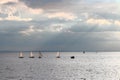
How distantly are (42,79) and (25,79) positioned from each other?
605 centimetres

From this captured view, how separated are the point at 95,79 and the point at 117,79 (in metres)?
7.63

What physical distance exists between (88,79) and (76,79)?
13.8 feet

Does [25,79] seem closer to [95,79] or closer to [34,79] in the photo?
[34,79]

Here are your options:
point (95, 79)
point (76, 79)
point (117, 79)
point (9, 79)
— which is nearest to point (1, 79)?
point (9, 79)

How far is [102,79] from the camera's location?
99.3 m

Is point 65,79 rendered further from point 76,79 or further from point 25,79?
point 25,79

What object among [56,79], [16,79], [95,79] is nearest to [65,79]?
[56,79]

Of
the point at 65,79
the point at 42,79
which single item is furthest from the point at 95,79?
the point at 42,79

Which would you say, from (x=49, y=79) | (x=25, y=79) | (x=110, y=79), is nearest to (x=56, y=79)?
(x=49, y=79)

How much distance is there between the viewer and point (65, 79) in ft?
328

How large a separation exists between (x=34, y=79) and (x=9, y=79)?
29.2 ft

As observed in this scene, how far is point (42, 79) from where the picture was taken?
327 feet

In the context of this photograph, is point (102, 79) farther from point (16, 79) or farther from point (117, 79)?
point (16, 79)

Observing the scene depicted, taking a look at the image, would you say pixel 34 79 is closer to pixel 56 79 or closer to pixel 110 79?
pixel 56 79
